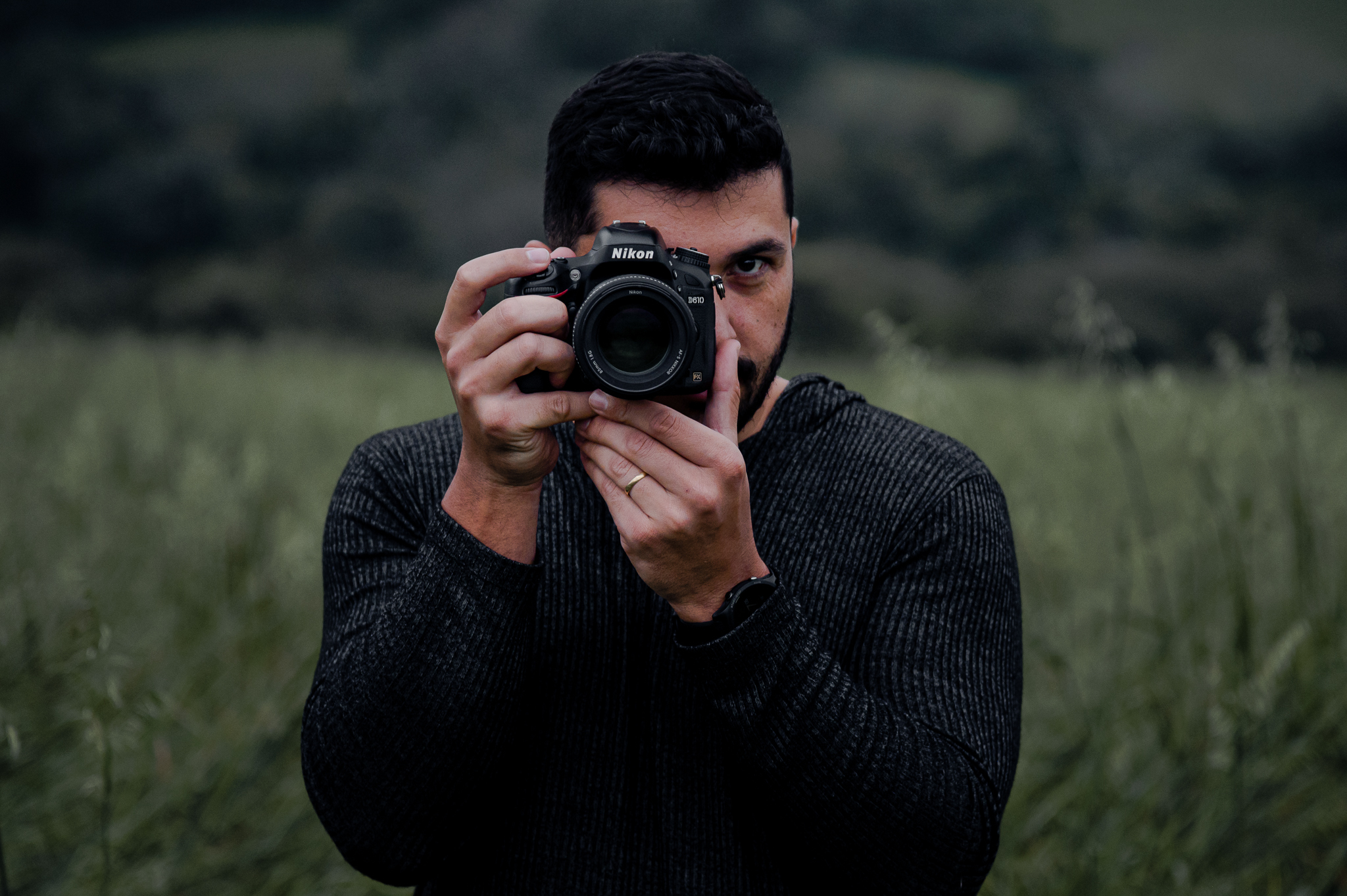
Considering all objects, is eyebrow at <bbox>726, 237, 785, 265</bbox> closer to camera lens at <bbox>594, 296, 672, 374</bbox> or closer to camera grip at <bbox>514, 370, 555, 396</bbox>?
camera lens at <bbox>594, 296, 672, 374</bbox>

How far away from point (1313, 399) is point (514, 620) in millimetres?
2729

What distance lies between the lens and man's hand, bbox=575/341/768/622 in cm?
100

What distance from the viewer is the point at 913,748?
1.01 meters

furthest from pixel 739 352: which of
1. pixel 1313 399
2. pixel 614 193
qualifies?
pixel 1313 399

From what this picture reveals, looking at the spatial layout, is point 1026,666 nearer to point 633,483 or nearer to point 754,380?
point 754,380

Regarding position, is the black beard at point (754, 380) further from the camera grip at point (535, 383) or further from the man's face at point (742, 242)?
the camera grip at point (535, 383)

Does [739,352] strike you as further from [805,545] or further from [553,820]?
[553,820]

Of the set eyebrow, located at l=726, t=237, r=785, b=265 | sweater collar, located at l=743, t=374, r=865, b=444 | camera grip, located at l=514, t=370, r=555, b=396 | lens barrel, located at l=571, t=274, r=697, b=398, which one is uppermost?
eyebrow, located at l=726, t=237, r=785, b=265

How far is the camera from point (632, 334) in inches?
44.6

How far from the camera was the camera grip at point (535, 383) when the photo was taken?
1.10m

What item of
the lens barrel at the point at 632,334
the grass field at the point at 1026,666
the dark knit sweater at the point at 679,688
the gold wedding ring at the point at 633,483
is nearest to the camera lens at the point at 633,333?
the lens barrel at the point at 632,334

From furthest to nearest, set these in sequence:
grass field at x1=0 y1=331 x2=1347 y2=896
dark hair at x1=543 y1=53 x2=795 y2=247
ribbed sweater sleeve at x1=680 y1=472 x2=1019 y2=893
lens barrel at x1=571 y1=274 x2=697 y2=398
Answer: grass field at x1=0 y1=331 x2=1347 y2=896
dark hair at x1=543 y1=53 x2=795 y2=247
lens barrel at x1=571 y1=274 x2=697 y2=398
ribbed sweater sleeve at x1=680 y1=472 x2=1019 y2=893

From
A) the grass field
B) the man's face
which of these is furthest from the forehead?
the grass field

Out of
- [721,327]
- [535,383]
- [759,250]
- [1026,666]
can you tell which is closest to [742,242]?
[759,250]
